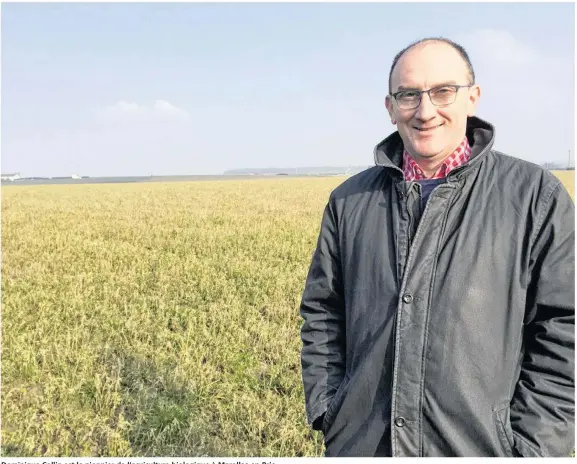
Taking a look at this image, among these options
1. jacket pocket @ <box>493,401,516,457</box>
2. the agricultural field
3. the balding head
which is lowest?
the agricultural field

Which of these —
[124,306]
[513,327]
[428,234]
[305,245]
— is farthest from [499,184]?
[305,245]

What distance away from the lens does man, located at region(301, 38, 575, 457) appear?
1.91 metres

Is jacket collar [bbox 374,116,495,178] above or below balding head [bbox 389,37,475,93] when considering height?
below

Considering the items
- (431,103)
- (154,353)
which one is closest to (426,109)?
(431,103)

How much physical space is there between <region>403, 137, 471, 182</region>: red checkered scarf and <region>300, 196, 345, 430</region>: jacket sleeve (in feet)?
1.24

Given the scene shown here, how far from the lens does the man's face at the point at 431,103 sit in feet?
6.66

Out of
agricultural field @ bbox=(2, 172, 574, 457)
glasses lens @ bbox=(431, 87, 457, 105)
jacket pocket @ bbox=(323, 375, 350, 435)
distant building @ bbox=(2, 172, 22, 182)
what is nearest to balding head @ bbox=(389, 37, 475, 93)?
glasses lens @ bbox=(431, 87, 457, 105)

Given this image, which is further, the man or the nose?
the nose

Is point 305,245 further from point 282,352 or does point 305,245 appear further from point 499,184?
point 499,184

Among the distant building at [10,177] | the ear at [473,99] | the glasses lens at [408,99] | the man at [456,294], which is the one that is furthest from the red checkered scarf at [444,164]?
the distant building at [10,177]

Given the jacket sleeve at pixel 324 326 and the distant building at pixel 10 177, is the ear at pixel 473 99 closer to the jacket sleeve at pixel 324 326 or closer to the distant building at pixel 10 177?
the jacket sleeve at pixel 324 326

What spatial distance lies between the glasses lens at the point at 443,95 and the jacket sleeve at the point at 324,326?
2.10 feet

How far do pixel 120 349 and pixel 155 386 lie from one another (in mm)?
1009

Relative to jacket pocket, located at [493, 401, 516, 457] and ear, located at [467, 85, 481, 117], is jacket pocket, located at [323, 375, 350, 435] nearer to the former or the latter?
jacket pocket, located at [493, 401, 516, 457]
